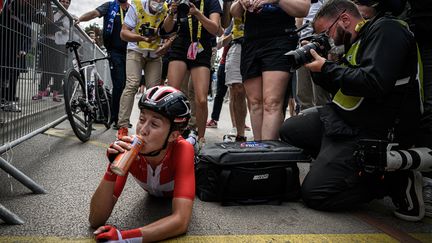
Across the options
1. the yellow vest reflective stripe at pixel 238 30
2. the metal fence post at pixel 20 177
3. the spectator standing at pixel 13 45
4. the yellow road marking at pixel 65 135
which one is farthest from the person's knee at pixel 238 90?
the metal fence post at pixel 20 177

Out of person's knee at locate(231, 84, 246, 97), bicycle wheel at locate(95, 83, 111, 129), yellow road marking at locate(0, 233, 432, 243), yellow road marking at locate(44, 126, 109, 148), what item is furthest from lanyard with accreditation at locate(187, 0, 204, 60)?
yellow road marking at locate(0, 233, 432, 243)

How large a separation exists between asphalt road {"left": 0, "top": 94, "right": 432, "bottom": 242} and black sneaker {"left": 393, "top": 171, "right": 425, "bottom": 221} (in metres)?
0.05

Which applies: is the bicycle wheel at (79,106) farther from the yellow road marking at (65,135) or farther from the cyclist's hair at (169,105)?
the cyclist's hair at (169,105)

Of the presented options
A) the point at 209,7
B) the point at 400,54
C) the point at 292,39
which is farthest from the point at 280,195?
the point at 209,7

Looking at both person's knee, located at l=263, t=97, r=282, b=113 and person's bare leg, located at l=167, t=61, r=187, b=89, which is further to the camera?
person's bare leg, located at l=167, t=61, r=187, b=89

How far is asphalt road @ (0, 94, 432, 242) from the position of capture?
1.89 m

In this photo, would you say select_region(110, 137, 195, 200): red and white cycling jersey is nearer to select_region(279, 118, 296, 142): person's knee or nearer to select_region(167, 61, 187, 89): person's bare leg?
select_region(279, 118, 296, 142): person's knee

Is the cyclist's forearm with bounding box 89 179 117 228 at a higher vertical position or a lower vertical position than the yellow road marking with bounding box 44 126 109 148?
higher

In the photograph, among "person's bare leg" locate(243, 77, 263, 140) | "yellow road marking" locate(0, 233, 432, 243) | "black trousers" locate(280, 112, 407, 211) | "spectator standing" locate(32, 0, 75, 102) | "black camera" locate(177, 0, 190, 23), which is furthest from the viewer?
"spectator standing" locate(32, 0, 75, 102)

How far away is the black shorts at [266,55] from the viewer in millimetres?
3148

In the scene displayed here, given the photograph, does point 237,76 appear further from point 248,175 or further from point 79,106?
point 248,175

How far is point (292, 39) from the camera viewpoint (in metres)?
3.26

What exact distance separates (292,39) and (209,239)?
2.06 metres

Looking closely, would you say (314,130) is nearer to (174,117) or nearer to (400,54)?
(400,54)
